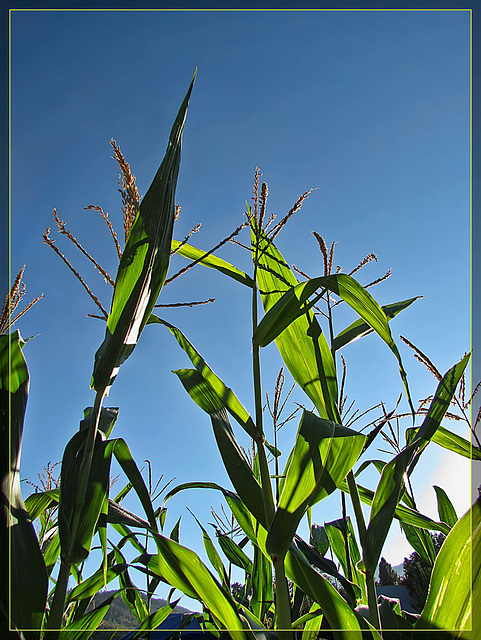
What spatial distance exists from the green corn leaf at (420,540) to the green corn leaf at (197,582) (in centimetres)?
46

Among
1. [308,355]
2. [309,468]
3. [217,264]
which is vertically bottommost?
[309,468]

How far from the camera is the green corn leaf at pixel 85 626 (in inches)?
18.8

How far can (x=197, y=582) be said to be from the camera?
41cm

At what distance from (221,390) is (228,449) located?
0.07 meters

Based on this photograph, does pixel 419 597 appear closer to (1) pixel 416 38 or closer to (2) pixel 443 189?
(2) pixel 443 189

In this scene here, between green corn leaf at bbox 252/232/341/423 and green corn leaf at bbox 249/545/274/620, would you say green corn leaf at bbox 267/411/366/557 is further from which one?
green corn leaf at bbox 249/545/274/620

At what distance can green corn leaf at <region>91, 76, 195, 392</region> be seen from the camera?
41 centimetres

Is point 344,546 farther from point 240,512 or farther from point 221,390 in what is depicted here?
point 221,390

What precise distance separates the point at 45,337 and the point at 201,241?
1.14 feet

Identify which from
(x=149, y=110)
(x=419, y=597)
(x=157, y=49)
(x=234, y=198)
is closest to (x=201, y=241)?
(x=234, y=198)

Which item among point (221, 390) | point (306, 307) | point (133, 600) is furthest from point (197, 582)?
point (133, 600)

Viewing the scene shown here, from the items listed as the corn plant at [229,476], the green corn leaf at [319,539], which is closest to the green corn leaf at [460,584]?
the corn plant at [229,476]

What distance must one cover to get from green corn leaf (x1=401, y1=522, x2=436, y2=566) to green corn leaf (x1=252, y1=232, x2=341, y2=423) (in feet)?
1.26

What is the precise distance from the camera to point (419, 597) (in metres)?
0.84
